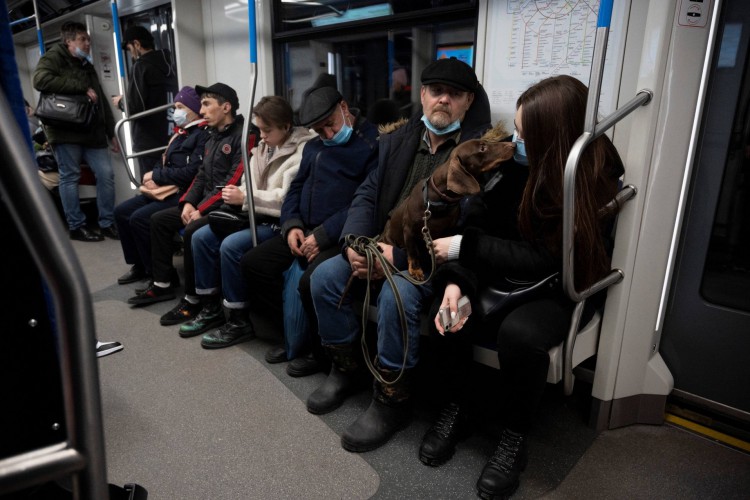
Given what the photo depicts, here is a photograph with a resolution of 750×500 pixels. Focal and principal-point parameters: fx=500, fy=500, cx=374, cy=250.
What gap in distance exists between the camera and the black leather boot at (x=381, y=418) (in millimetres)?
2113

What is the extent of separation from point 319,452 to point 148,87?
410 cm

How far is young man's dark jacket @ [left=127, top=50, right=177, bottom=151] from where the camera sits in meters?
4.76

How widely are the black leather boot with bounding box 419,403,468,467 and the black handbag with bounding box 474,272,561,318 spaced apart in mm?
515

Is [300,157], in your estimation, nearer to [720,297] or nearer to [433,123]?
[433,123]

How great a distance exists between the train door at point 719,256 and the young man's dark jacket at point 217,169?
2669 millimetres

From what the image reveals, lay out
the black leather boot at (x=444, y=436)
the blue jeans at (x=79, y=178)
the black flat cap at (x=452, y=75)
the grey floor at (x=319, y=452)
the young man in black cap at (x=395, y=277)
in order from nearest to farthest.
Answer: the grey floor at (x=319, y=452) → the black leather boot at (x=444, y=436) → the young man in black cap at (x=395, y=277) → the black flat cap at (x=452, y=75) → the blue jeans at (x=79, y=178)

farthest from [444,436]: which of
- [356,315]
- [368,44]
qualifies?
[368,44]

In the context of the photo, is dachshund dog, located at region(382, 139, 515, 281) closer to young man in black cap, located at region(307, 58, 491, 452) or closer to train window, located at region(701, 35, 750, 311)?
young man in black cap, located at region(307, 58, 491, 452)

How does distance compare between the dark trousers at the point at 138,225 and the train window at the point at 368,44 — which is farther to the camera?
the dark trousers at the point at 138,225

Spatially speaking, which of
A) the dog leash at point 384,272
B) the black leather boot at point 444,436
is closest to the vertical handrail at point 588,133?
the dog leash at point 384,272

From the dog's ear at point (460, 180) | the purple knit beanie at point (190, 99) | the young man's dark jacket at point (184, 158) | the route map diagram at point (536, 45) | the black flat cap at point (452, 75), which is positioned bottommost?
the young man's dark jacket at point (184, 158)

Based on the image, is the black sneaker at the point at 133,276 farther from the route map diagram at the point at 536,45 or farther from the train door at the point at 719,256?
the train door at the point at 719,256

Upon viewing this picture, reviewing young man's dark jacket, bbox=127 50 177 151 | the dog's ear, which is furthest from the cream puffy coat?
young man's dark jacket, bbox=127 50 177 151

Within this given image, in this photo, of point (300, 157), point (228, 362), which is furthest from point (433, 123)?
point (228, 362)
